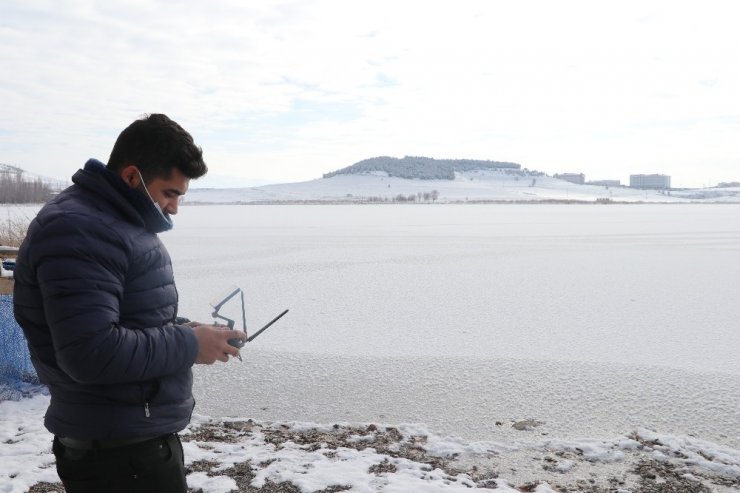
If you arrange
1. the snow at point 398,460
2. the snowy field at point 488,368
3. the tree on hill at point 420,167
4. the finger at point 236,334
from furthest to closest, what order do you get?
the tree on hill at point 420,167 < the snowy field at point 488,368 < the snow at point 398,460 < the finger at point 236,334

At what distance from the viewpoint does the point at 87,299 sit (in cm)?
121

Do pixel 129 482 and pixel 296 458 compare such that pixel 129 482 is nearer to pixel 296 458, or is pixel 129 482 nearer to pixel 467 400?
pixel 296 458

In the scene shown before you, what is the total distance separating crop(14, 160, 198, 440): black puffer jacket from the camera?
1.21 m

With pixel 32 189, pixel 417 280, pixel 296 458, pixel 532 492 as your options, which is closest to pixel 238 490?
pixel 296 458

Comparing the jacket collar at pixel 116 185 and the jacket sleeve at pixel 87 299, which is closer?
the jacket sleeve at pixel 87 299

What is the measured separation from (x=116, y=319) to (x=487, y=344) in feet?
16.7

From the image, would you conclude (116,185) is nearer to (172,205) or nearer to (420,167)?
(172,205)

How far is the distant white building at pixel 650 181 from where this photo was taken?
156 m

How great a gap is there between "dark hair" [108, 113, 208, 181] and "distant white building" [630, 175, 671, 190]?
551 feet

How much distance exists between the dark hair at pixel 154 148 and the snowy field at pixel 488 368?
2071mm

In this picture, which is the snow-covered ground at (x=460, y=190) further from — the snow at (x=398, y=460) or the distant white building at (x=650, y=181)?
the snow at (x=398, y=460)

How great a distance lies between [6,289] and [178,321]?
3.40 m

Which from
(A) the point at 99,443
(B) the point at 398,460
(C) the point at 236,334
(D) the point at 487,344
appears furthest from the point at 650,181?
(A) the point at 99,443

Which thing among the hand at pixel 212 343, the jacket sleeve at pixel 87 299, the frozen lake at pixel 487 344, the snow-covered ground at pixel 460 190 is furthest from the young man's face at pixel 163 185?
the snow-covered ground at pixel 460 190
